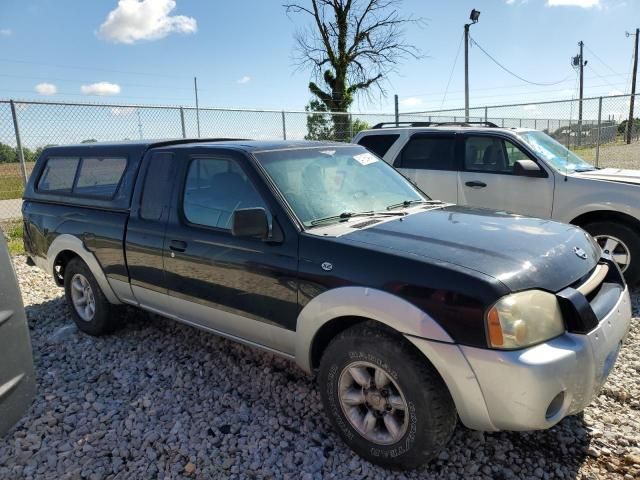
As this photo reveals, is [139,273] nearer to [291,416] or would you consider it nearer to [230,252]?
[230,252]

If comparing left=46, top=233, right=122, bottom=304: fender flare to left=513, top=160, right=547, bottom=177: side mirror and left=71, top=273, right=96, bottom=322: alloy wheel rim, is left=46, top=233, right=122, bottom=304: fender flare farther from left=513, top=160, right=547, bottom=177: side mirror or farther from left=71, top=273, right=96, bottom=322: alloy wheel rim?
left=513, top=160, right=547, bottom=177: side mirror

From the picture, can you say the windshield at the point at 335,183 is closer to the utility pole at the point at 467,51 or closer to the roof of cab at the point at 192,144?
the roof of cab at the point at 192,144

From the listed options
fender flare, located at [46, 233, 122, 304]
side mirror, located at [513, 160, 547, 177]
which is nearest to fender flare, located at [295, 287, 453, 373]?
fender flare, located at [46, 233, 122, 304]

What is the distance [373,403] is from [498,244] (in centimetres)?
110

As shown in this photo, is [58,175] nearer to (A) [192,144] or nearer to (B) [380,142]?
(A) [192,144]

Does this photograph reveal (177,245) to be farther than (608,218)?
No

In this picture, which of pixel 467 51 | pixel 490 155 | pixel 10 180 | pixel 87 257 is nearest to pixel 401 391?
pixel 87 257

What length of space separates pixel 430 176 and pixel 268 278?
13.8 feet

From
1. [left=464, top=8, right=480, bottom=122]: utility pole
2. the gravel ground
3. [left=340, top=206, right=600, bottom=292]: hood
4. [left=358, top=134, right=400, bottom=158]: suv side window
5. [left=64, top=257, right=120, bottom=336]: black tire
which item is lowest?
the gravel ground

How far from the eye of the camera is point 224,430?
10.3ft

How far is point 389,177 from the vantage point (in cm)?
402

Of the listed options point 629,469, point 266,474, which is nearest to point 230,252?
point 266,474

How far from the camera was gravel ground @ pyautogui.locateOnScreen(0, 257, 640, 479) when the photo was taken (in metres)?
2.78

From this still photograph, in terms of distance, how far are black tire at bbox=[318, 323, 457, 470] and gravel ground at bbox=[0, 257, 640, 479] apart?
0.41ft
